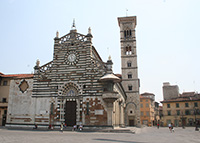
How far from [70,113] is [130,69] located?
20.9m

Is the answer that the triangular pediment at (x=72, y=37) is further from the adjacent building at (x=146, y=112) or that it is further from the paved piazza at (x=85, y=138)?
the adjacent building at (x=146, y=112)

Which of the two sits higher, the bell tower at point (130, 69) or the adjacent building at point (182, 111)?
the bell tower at point (130, 69)

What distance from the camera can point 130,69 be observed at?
41219mm

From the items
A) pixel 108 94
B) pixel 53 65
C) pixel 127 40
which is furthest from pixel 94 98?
pixel 127 40

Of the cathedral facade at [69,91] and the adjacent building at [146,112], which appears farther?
the adjacent building at [146,112]

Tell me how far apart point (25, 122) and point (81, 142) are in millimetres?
15344

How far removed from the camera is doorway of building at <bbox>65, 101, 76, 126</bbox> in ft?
78.1

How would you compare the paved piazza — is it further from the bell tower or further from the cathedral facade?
the bell tower

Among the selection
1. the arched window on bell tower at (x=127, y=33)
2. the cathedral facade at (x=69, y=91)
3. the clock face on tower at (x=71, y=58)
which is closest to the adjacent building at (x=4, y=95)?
the cathedral facade at (x=69, y=91)

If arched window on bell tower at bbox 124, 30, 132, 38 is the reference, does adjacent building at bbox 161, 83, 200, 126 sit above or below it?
below

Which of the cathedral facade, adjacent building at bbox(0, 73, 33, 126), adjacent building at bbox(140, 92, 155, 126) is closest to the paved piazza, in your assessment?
the cathedral facade

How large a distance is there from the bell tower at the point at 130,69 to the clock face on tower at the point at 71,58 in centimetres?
1777

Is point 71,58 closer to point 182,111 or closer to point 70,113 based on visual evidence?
point 70,113

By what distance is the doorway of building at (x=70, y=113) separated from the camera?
2381 centimetres
